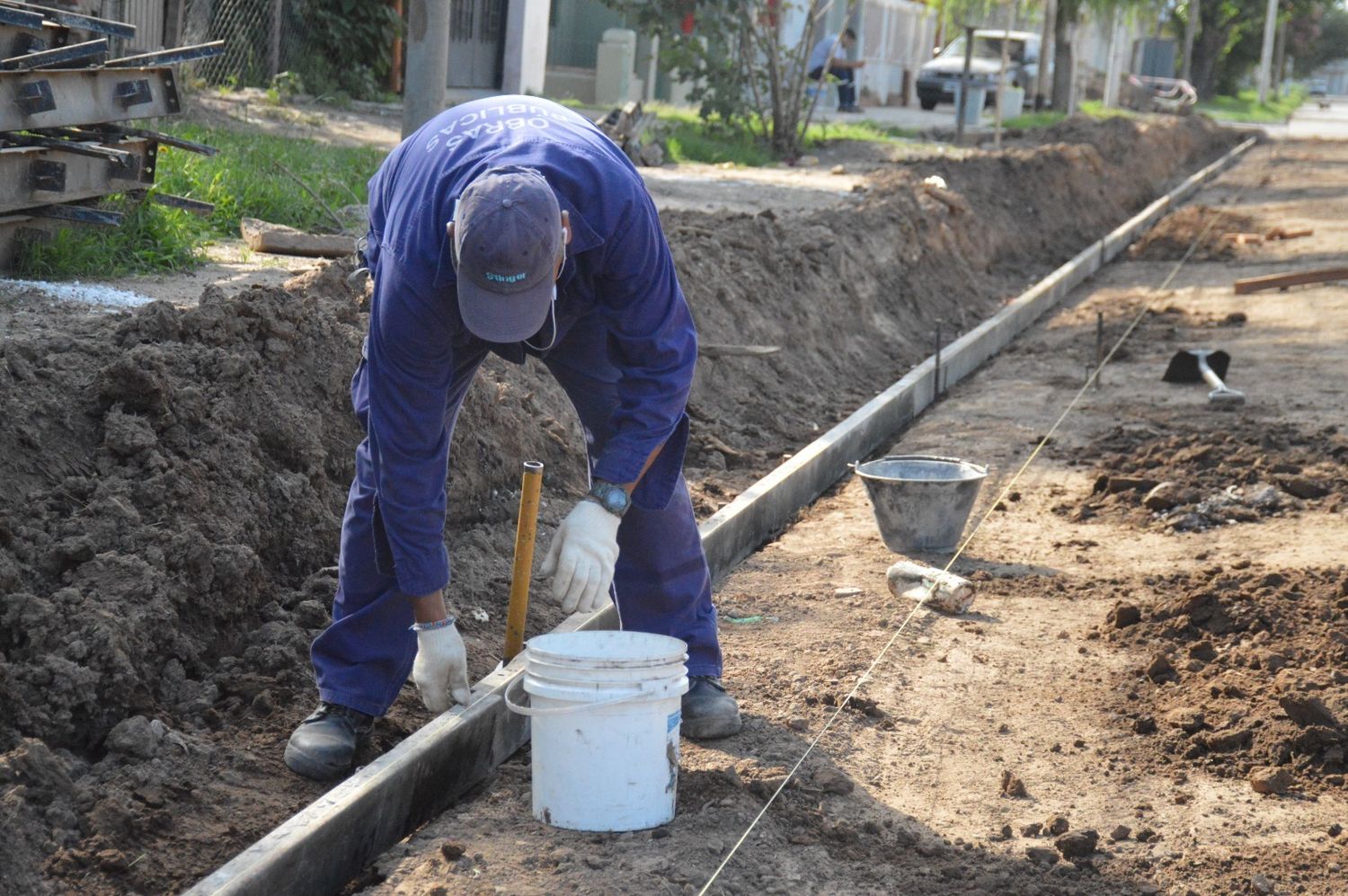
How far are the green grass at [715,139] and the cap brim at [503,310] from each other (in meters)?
13.0

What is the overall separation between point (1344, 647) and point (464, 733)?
2.96 meters

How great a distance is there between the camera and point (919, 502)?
597cm

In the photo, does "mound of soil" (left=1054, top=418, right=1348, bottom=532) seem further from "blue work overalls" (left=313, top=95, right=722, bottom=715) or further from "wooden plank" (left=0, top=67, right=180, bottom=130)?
"wooden plank" (left=0, top=67, right=180, bottom=130)

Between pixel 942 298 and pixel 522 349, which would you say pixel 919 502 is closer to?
pixel 522 349

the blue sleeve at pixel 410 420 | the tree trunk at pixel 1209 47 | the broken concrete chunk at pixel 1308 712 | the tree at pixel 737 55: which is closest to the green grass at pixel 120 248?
the blue sleeve at pixel 410 420

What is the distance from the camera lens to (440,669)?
12.8 feet

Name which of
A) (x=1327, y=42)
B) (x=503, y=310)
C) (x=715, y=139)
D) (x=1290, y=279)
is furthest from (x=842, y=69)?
(x=1327, y=42)

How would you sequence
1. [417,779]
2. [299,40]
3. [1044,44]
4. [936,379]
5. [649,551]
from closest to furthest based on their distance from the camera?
[417,779]
[649,551]
[936,379]
[299,40]
[1044,44]

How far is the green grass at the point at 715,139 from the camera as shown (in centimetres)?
1655

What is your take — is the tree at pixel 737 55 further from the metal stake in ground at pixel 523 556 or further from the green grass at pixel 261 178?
the metal stake in ground at pixel 523 556

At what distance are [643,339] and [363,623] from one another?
114 cm

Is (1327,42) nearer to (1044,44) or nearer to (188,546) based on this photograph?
(1044,44)

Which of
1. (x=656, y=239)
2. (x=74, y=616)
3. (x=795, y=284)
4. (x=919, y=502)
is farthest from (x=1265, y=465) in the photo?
(x=74, y=616)

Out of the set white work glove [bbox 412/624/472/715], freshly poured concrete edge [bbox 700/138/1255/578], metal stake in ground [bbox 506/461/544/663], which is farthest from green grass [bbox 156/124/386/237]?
white work glove [bbox 412/624/472/715]
